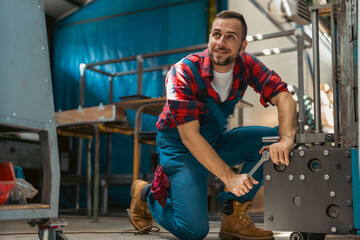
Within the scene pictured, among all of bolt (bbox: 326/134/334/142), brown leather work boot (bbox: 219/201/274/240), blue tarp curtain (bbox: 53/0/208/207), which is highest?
blue tarp curtain (bbox: 53/0/208/207)

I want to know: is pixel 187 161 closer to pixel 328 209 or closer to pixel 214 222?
pixel 328 209

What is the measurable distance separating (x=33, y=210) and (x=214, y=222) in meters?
2.12

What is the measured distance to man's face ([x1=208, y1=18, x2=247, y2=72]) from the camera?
171 centimetres

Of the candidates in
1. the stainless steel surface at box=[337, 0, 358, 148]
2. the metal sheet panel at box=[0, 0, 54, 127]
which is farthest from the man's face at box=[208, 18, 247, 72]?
the metal sheet panel at box=[0, 0, 54, 127]

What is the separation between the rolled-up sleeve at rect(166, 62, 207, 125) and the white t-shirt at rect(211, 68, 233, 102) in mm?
96

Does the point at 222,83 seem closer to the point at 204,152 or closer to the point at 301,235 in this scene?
the point at 204,152

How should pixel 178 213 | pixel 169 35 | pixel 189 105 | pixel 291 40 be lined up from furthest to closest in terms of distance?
pixel 291 40, pixel 169 35, pixel 178 213, pixel 189 105

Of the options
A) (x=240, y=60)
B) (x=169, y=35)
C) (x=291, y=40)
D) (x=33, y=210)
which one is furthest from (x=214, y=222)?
(x=291, y=40)

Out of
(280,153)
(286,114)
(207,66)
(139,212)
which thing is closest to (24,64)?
(280,153)

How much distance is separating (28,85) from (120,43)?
4395 mm

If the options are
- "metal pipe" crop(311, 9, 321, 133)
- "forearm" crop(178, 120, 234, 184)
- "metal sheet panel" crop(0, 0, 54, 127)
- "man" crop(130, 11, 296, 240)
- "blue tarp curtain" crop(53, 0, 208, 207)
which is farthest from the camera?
"blue tarp curtain" crop(53, 0, 208, 207)

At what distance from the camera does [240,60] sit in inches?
71.5

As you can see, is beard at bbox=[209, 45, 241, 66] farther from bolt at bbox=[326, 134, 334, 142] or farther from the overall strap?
bolt at bbox=[326, 134, 334, 142]

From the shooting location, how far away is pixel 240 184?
143 cm
